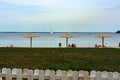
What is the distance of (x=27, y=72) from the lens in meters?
7.30

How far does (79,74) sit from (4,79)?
71.9 inches

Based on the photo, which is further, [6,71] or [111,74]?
[6,71]

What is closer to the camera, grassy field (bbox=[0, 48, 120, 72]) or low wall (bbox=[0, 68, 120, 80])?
low wall (bbox=[0, 68, 120, 80])

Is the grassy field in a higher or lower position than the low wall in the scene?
lower

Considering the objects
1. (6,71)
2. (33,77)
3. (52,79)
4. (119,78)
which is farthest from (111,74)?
(6,71)

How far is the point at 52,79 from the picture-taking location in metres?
7.13

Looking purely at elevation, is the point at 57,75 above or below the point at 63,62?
above

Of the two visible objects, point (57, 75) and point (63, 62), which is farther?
point (63, 62)

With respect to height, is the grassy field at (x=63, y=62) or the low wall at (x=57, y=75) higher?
the low wall at (x=57, y=75)

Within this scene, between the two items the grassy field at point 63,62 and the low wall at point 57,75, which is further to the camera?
the grassy field at point 63,62

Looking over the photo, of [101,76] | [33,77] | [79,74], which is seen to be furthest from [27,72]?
[101,76]

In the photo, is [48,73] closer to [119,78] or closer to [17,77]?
[17,77]

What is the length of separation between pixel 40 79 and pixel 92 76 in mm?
1193

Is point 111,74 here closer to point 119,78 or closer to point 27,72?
point 119,78
